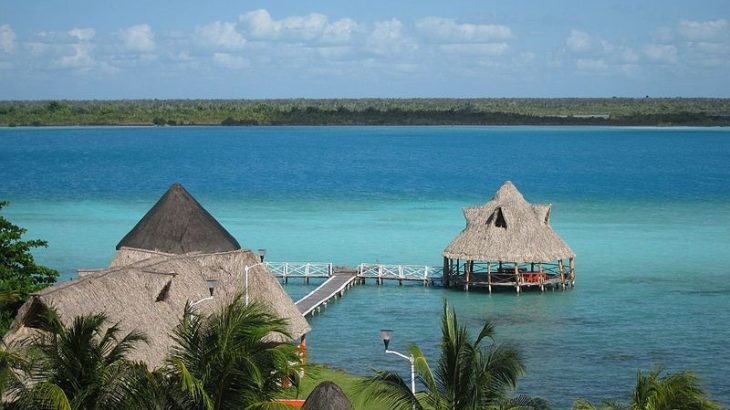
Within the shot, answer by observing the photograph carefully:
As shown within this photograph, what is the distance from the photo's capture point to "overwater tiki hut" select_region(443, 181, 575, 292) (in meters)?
35.4

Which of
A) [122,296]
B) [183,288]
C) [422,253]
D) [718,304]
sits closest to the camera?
[122,296]

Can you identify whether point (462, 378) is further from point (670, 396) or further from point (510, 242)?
point (510, 242)

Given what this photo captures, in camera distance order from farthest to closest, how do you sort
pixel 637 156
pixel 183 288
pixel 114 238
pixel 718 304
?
1. pixel 637 156
2. pixel 114 238
3. pixel 718 304
4. pixel 183 288

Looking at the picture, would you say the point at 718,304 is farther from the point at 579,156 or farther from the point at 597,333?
the point at 579,156

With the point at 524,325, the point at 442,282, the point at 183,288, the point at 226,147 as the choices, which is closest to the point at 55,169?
the point at 226,147

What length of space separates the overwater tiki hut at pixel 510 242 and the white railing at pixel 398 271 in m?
1.52

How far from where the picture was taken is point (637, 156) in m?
119

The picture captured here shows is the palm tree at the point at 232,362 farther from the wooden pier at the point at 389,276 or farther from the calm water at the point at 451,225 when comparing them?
the wooden pier at the point at 389,276

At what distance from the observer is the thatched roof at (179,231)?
27.7 metres

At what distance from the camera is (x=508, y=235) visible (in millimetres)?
35688

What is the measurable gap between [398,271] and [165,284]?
18628 mm

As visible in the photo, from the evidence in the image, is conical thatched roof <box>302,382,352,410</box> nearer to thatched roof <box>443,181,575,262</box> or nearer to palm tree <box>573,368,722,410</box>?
palm tree <box>573,368,722,410</box>

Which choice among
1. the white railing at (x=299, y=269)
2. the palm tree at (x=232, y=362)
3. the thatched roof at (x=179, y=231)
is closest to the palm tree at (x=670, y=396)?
the palm tree at (x=232, y=362)

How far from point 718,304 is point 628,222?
20972 millimetres
